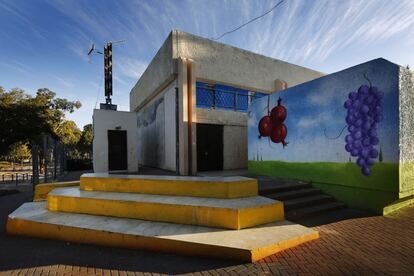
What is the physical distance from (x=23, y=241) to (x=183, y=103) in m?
6.95

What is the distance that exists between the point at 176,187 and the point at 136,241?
5.53 ft

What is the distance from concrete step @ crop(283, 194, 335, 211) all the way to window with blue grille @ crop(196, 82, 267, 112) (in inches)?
258

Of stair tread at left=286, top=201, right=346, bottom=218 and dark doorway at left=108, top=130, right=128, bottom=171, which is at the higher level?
dark doorway at left=108, top=130, right=128, bottom=171

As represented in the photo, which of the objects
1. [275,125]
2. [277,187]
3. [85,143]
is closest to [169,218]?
[277,187]

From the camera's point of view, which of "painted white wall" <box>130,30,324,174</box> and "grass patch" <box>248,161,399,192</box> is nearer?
"grass patch" <box>248,161,399,192</box>

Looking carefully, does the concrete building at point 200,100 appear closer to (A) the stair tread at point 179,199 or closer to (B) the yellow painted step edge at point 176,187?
(B) the yellow painted step edge at point 176,187

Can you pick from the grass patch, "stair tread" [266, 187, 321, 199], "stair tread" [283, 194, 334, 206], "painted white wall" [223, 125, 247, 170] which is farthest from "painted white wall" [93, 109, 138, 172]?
"stair tread" [283, 194, 334, 206]

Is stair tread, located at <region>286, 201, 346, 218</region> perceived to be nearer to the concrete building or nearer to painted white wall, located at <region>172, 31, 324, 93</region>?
the concrete building

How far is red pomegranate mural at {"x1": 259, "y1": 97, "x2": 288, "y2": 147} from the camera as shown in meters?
8.46

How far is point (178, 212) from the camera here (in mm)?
4676

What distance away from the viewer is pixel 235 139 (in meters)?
12.4

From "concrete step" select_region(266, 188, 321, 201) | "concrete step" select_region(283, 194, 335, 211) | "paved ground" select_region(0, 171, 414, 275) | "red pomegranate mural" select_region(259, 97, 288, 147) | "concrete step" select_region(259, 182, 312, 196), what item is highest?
"red pomegranate mural" select_region(259, 97, 288, 147)

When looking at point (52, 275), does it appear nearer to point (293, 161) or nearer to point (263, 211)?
point (263, 211)

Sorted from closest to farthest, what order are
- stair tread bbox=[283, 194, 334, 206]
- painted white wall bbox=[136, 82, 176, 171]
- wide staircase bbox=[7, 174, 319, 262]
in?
wide staircase bbox=[7, 174, 319, 262]
stair tread bbox=[283, 194, 334, 206]
painted white wall bbox=[136, 82, 176, 171]
